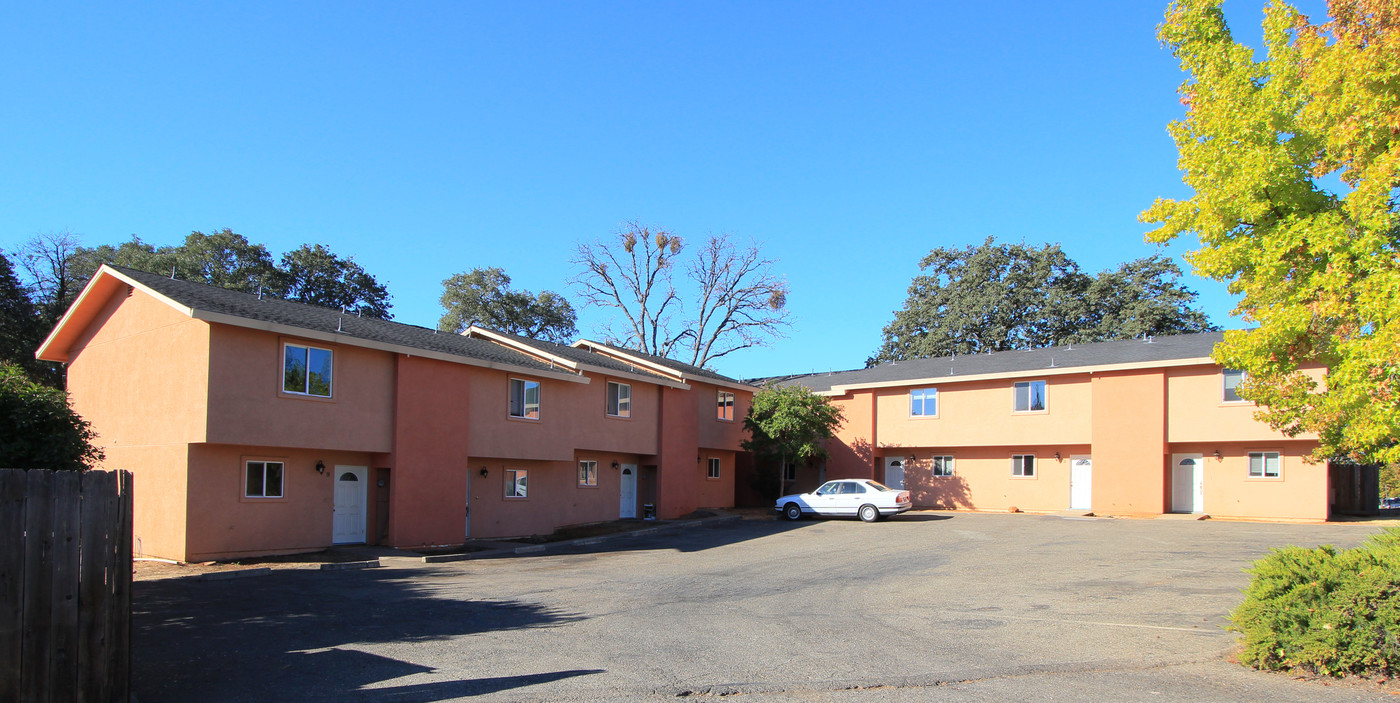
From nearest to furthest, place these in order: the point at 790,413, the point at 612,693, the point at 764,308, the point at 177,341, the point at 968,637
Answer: the point at 612,693
the point at 968,637
the point at 177,341
the point at 790,413
the point at 764,308

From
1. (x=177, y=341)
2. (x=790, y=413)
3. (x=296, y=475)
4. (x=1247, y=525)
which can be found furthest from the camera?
(x=790, y=413)

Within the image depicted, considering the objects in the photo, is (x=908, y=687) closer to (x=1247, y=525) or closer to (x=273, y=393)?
(x=273, y=393)

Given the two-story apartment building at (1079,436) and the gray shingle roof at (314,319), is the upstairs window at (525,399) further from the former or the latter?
the two-story apartment building at (1079,436)

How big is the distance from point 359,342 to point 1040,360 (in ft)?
75.7

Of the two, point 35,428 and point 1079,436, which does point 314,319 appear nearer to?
point 35,428

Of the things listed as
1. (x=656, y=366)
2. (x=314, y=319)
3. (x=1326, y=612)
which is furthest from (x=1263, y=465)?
(x=314, y=319)

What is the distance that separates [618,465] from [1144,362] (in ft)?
56.4

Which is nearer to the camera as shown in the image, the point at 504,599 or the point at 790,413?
the point at 504,599

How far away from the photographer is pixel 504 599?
1310 cm

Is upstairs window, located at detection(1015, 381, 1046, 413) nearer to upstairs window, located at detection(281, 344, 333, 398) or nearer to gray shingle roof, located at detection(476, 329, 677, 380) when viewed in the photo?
gray shingle roof, located at detection(476, 329, 677, 380)

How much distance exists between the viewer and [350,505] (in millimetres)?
20703

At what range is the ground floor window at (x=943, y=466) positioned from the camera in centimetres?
3409

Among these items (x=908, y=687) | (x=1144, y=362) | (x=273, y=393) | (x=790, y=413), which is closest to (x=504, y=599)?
(x=908, y=687)

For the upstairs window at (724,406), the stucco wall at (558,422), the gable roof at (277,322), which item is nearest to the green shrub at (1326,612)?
the gable roof at (277,322)
